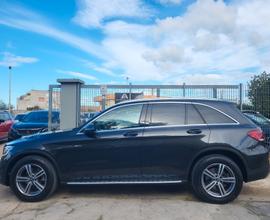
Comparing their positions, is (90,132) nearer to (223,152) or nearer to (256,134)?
(223,152)

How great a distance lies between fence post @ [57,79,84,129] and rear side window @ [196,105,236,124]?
5766 millimetres

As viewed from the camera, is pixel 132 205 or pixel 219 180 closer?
pixel 132 205

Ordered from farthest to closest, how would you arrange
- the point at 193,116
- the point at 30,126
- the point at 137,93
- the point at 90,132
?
the point at 30,126 < the point at 137,93 < the point at 193,116 < the point at 90,132

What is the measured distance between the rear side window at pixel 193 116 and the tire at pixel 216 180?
0.67 meters

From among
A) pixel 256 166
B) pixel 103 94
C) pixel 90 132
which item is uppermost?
pixel 103 94

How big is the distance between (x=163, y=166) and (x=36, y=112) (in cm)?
957

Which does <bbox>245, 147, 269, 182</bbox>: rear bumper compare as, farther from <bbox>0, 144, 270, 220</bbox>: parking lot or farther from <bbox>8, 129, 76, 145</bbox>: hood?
<bbox>8, 129, 76, 145</bbox>: hood

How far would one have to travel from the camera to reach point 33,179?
630 centimetres

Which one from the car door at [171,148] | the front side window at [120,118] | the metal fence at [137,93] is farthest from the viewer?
the metal fence at [137,93]

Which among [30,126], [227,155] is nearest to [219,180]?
[227,155]

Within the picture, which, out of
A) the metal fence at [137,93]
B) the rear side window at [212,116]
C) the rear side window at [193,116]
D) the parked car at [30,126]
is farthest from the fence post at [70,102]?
the rear side window at [212,116]

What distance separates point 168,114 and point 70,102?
223 inches

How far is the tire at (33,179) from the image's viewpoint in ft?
20.5

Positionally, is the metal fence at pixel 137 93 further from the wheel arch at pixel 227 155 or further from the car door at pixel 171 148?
the wheel arch at pixel 227 155
